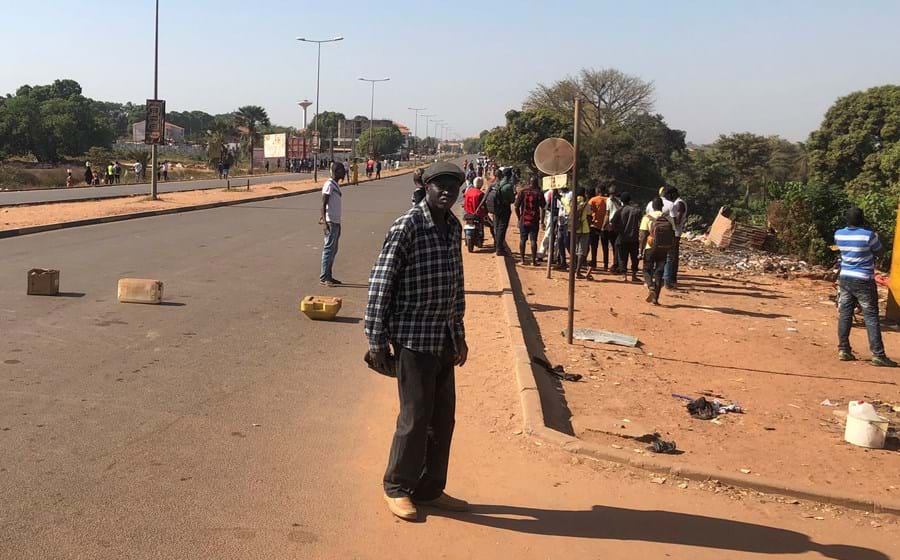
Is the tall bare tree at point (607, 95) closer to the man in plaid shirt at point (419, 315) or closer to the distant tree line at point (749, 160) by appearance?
the distant tree line at point (749, 160)

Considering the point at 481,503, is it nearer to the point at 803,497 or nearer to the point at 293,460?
the point at 293,460

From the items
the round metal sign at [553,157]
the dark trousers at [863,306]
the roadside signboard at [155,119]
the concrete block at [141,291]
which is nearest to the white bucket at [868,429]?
the dark trousers at [863,306]

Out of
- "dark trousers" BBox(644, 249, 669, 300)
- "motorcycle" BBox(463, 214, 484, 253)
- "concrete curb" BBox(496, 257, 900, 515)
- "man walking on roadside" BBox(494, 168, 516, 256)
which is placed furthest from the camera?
"motorcycle" BBox(463, 214, 484, 253)

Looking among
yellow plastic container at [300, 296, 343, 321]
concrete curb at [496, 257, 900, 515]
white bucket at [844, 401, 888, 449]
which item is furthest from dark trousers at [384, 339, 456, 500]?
yellow plastic container at [300, 296, 343, 321]

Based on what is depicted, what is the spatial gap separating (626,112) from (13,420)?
63600mm

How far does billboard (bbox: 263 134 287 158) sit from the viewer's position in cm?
7038

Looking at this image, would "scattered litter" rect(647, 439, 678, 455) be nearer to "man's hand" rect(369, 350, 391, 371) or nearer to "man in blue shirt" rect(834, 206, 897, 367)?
"man's hand" rect(369, 350, 391, 371)

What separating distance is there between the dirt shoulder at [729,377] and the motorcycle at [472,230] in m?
2.85

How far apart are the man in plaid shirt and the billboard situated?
228 ft

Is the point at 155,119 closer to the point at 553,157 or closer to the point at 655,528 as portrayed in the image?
the point at 553,157

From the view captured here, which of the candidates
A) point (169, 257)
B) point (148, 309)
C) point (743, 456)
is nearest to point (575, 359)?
point (743, 456)

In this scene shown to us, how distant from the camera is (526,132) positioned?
54.1 m

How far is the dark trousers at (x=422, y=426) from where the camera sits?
3.60m

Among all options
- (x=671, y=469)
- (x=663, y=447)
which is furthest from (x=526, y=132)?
(x=671, y=469)
